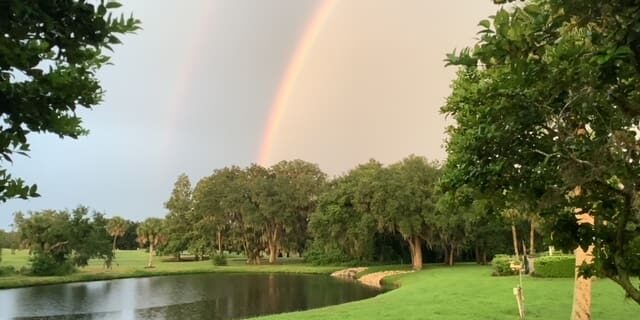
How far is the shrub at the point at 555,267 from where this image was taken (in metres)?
24.5

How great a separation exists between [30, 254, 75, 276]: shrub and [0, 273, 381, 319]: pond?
16.0 ft

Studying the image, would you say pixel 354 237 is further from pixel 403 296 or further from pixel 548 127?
pixel 548 127

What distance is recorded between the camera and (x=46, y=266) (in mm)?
44500

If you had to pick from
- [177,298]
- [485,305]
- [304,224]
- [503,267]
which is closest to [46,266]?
[177,298]

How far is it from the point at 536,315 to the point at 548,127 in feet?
40.9

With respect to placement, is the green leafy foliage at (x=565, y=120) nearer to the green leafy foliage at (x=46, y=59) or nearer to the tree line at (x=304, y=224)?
the green leafy foliage at (x=46, y=59)

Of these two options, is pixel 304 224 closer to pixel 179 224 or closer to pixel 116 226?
pixel 179 224

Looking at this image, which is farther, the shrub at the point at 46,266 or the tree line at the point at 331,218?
the shrub at the point at 46,266

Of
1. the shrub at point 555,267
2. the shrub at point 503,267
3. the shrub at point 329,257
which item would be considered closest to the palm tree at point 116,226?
the shrub at point 329,257

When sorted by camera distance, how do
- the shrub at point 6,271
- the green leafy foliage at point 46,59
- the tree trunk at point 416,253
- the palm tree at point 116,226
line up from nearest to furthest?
the green leafy foliage at point 46,59, the shrub at point 6,271, the tree trunk at point 416,253, the palm tree at point 116,226

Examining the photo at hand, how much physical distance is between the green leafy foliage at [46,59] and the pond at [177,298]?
2153 centimetres

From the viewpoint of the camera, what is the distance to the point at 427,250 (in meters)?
52.1

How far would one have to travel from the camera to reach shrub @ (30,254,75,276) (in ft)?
145

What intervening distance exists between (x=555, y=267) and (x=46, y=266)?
129ft
